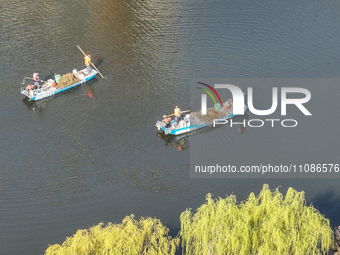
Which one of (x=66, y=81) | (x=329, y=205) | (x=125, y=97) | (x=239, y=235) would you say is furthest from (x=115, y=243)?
(x=66, y=81)

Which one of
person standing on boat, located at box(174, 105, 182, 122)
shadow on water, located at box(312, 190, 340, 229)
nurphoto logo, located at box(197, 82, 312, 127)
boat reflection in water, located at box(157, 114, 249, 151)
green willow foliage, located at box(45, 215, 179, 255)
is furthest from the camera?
nurphoto logo, located at box(197, 82, 312, 127)

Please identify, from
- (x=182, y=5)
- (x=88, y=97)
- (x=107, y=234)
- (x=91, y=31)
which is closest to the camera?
(x=107, y=234)

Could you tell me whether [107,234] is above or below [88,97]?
below

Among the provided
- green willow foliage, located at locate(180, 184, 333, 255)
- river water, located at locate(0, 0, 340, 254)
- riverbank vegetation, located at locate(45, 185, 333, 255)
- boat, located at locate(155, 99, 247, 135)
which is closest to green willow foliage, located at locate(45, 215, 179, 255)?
riverbank vegetation, located at locate(45, 185, 333, 255)

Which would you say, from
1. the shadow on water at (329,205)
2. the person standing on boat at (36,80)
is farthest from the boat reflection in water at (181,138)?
the person standing on boat at (36,80)

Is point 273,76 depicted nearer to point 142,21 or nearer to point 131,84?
point 131,84

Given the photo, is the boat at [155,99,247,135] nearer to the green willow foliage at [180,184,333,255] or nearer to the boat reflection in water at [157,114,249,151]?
the boat reflection in water at [157,114,249,151]

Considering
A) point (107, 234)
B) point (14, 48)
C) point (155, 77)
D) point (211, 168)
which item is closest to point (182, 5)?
point (155, 77)
